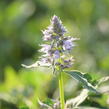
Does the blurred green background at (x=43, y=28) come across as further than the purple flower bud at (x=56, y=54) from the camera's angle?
Yes

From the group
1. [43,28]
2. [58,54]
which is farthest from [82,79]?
[43,28]

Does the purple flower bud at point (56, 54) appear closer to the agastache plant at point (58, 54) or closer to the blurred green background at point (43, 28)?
the agastache plant at point (58, 54)

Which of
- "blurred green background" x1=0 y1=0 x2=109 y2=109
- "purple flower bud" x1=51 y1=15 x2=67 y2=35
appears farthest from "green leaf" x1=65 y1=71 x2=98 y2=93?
"blurred green background" x1=0 y1=0 x2=109 y2=109

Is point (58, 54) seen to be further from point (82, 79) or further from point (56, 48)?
point (82, 79)

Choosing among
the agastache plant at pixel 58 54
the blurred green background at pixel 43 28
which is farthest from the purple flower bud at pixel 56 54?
the blurred green background at pixel 43 28

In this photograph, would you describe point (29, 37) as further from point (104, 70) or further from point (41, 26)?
point (104, 70)

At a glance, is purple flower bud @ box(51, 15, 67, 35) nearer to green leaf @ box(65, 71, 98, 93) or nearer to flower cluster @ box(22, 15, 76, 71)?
flower cluster @ box(22, 15, 76, 71)

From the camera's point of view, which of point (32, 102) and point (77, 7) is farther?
point (77, 7)

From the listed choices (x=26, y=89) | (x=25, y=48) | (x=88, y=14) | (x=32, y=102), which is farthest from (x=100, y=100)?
(x=88, y=14)
